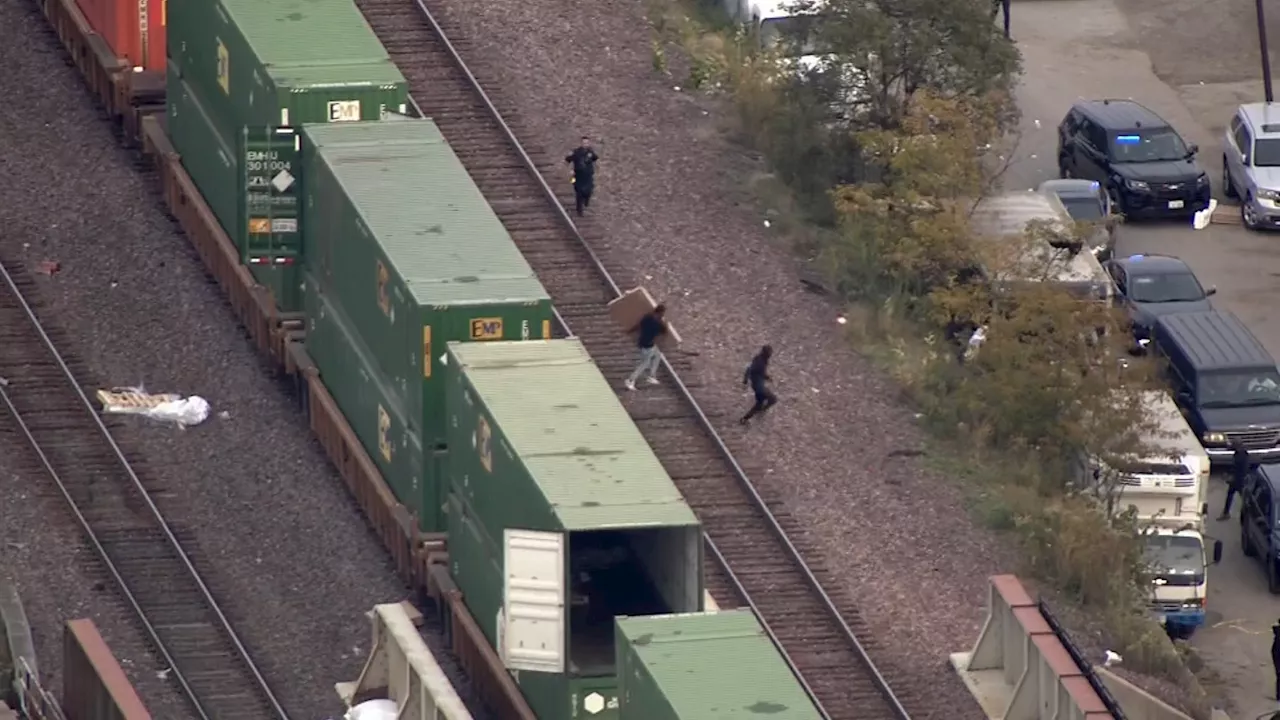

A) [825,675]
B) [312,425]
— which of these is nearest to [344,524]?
[312,425]

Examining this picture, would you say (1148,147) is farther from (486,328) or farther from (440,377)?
(440,377)

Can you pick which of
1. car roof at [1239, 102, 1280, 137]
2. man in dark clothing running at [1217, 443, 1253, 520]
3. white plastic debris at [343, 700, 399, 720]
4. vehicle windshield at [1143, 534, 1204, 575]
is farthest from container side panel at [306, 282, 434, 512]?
car roof at [1239, 102, 1280, 137]

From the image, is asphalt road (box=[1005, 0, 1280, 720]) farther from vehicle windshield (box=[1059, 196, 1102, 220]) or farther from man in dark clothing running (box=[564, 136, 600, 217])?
man in dark clothing running (box=[564, 136, 600, 217])

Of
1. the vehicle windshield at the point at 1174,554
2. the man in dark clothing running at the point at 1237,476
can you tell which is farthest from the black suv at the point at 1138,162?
the vehicle windshield at the point at 1174,554

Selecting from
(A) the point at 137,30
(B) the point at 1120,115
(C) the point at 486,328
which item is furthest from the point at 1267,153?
(C) the point at 486,328

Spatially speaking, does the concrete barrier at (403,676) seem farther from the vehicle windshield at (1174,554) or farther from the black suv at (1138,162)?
the black suv at (1138,162)

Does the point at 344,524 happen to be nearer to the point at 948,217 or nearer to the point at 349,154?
the point at 349,154
